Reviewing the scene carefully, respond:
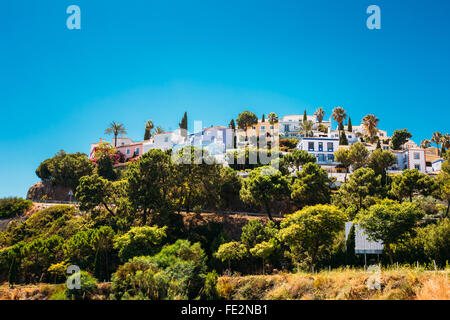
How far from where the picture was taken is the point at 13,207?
41625 millimetres

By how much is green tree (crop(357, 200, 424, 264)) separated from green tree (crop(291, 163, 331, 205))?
41.6 ft

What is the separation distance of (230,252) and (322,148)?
43285 millimetres

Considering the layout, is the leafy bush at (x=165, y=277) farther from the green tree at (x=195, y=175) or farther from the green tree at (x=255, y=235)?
the green tree at (x=195, y=175)

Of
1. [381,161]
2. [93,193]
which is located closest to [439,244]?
[381,161]

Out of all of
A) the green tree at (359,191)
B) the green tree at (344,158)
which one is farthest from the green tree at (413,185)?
the green tree at (344,158)

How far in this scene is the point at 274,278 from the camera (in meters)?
14.4

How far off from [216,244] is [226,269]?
8.59ft

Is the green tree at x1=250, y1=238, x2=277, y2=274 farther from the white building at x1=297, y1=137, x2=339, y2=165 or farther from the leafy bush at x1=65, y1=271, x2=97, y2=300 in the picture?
the white building at x1=297, y1=137, x2=339, y2=165

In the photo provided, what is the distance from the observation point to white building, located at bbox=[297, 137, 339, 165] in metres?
61.8

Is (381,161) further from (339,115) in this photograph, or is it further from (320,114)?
(320,114)
